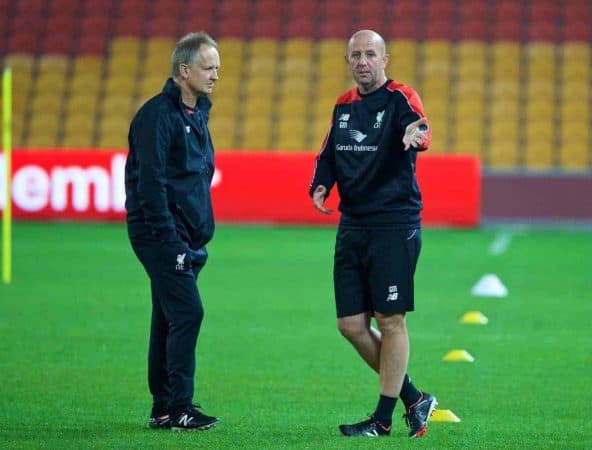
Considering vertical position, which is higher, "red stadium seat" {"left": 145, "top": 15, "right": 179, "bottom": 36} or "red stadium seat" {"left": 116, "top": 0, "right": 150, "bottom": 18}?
"red stadium seat" {"left": 116, "top": 0, "right": 150, "bottom": 18}

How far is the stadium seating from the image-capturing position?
78.5 ft

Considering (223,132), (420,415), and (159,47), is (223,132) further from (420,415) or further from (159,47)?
(420,415)

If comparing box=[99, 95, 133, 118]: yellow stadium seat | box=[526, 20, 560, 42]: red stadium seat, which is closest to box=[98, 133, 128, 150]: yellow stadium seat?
box=[99, 95, 133, 118]: yellow stadium seat

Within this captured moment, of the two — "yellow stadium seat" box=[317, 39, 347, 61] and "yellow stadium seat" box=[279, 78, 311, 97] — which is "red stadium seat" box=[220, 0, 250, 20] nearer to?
"yellow stadium seat" box=[317, 39, 347, 61]

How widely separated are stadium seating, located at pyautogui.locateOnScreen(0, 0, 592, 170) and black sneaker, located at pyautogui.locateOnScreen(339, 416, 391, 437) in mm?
16916

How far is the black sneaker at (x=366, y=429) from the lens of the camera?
647 centimetres

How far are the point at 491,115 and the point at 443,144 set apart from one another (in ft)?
3.98

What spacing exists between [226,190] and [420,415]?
14.8 metres

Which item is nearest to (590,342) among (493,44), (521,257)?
(521,257)

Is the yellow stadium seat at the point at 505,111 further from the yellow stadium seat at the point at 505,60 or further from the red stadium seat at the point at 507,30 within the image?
the red stadium seat at the point at 507,30

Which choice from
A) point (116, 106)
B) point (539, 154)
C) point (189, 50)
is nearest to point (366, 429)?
point (189, 50)

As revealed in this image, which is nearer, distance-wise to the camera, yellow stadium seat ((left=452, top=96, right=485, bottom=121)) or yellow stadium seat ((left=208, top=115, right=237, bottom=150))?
yellow stadium seat ((left=208, top=115, right=237, bottom=150))

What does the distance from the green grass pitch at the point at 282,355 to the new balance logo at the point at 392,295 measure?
650 mm

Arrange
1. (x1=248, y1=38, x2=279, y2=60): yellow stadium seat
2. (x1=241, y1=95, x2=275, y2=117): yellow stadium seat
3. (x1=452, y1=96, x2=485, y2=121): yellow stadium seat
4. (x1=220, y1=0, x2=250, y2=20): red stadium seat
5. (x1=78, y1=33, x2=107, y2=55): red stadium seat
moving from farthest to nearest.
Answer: (x1=220, y1=0, x2=250, y2=20): red stadium seat < (x1=78, y1=33, x2=107, y2=55): red stadium seat < (x1=248, y1=38, x2=279, y2=60): yellow stadium seat < (x1=241, y1=95, x2=275, y2=117): yellow stadium seat < (x1=452, y1=96, x2=485, y2=121): yellow stadium seat
